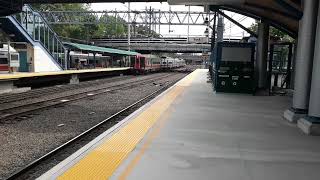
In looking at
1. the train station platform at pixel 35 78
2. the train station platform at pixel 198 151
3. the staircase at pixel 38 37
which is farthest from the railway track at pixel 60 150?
the staircase at pixel 38 37

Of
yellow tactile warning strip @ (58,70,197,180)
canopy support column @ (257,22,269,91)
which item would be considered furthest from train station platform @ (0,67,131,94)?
yellow tactile warning strip @ (58,70,197,180)

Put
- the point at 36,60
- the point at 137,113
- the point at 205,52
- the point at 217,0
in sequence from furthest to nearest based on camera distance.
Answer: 1. the point at 205,52
2. the point at 36,60
3. the point at 217,0
4. the point at 137,113

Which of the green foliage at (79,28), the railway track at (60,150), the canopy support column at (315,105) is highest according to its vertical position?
the green foliage at (79,28)

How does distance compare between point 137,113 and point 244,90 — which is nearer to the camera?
point 137,113

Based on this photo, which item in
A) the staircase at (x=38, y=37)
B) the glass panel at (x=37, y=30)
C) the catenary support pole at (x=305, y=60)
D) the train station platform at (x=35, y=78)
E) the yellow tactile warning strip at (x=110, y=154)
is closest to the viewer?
the yellow tactile warning strip at (x=110, y=154)

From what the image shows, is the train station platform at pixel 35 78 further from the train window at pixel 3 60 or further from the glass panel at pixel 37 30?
the glass panel at pixel 37 30

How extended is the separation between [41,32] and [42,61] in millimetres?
3070

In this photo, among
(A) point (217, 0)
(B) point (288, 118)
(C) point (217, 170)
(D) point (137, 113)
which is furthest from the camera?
(A) point (217, 0)

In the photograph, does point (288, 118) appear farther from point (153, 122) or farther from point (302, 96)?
point (153, 122)

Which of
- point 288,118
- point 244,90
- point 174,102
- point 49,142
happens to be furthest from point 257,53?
point 49,142

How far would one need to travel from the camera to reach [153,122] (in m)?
10.8

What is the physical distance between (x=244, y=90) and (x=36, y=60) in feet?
72.9

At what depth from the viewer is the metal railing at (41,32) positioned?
36956 mm

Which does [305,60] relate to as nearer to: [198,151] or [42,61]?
[198,151]
